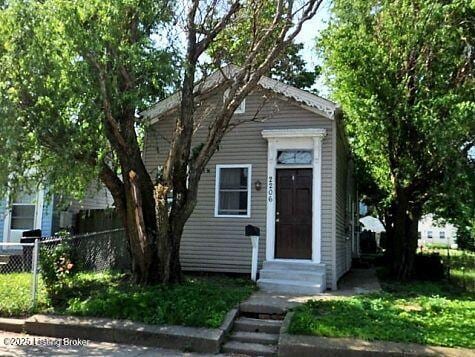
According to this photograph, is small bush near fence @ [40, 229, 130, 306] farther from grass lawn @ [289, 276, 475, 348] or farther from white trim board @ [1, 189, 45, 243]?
grass lawn @ [289, 276, 475, 348]

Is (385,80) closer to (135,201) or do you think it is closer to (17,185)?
(135,201)

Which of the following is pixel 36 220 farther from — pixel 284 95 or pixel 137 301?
pixel 284 95

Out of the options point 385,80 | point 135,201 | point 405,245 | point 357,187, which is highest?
point 385,80

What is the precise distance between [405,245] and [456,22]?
18.9ft

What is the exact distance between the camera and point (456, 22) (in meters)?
10.9

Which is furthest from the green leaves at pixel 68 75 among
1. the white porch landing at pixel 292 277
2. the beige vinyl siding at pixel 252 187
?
the white porch landing at pixel 292 277

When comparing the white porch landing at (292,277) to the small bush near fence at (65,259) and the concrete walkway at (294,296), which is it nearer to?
the concrete walkway at (294,296)

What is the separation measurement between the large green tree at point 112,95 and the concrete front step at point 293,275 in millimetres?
2297

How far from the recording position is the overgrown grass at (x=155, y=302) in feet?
22.1

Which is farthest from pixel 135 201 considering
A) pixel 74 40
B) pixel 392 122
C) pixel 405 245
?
pixel 405 245

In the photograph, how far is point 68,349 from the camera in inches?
241

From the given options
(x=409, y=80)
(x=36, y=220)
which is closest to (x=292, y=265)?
(x=409, y=80)

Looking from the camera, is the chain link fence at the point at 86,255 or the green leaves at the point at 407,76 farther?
the green leaves at the point at 407,76

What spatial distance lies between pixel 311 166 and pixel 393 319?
15.0 feet
